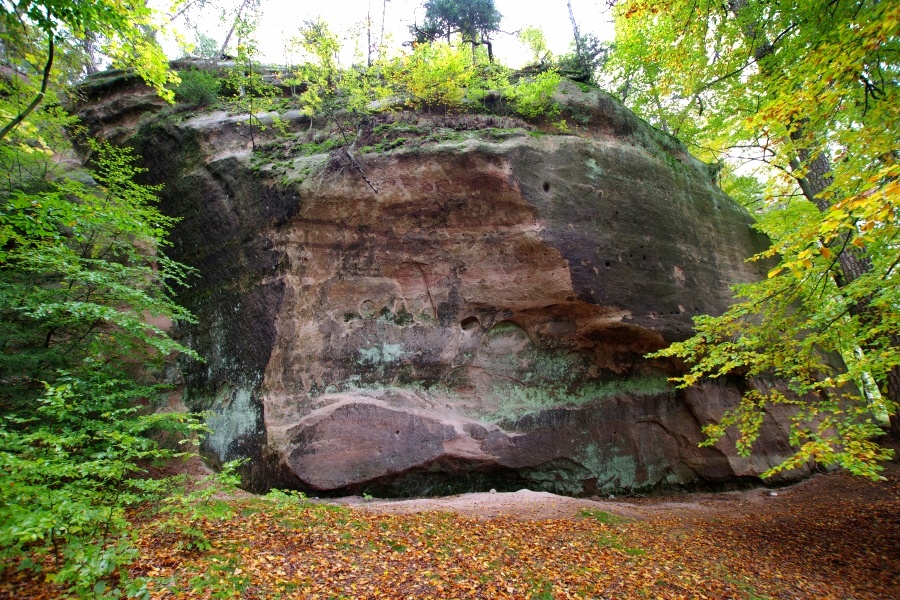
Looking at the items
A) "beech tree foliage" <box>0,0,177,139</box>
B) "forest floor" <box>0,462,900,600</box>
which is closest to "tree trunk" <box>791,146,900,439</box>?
"forest floor" <box>0,462,900,600</box>

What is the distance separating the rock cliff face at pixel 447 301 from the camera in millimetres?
8578

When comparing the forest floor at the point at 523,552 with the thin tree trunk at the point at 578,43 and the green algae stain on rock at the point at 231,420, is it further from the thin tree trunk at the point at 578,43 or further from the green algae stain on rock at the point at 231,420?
the thin tree trunk at the point at 578,43

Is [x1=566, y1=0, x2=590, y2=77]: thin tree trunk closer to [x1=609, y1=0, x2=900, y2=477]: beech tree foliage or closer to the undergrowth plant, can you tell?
[x1=609, y1=0, x2=900, y2=477]: beech tree foliage

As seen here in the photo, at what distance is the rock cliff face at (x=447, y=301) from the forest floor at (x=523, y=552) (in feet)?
4.30

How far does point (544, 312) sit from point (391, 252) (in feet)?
11.7

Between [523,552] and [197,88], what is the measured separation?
1246cm

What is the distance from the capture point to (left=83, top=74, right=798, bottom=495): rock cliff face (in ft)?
28.1

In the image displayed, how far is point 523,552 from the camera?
5230 millimetres

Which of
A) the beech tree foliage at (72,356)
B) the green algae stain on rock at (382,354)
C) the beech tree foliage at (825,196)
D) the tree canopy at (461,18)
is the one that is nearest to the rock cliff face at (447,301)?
the green algae stain on rock at (382,354)

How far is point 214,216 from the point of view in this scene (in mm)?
9828

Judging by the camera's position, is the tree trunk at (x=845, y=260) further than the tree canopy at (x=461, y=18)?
No

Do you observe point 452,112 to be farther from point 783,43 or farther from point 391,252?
point 783,43

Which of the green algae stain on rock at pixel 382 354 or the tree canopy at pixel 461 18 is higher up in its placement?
the tree canopy at pixel 461 18

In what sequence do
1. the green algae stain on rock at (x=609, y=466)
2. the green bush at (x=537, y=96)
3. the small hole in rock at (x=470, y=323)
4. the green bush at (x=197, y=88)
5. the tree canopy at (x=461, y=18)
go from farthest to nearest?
the tree canopy at (x=461, y=18), the green bush at (x=197, y=88), the green bush at (x=537, y=96), the small hole in rock at (x=470, y=323), the green algae stain on rock at (x=609, y=466)
